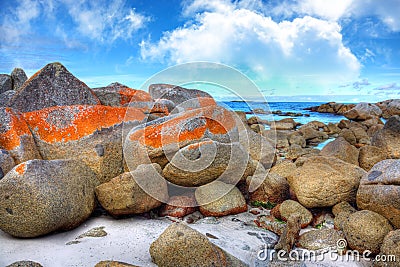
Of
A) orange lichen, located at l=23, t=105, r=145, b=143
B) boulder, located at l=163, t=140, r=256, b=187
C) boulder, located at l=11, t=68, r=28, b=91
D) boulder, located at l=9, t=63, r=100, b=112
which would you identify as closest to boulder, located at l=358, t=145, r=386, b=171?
boulder, located at l=163, t=140, r=256, b=187

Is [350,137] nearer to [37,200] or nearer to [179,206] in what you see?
[179,206]

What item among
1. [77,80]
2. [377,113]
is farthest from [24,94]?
[377,113]

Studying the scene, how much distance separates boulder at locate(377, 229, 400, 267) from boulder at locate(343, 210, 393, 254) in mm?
280

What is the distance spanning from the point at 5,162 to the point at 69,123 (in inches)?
53.7

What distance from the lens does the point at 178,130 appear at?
21.5 feet

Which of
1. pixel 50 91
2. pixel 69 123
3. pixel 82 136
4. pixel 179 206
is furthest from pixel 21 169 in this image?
pixel 50 91

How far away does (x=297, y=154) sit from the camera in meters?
15.0

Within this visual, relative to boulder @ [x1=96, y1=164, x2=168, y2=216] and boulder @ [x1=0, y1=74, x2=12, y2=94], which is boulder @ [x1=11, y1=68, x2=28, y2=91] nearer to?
boulder @ [x1=0, y1=74, x2=12, y2=94]

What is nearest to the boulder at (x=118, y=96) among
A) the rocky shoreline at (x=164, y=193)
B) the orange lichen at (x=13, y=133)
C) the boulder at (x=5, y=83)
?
the rocky shoreline at (x=164, y=193)

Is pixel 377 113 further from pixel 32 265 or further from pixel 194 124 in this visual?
pixel 32 265

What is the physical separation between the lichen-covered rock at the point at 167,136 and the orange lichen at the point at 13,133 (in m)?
1.93

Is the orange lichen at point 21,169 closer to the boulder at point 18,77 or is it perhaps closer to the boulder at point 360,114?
the boulder at point 18,77

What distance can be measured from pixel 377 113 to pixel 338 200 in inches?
1604

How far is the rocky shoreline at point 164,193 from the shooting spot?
4.75 meters
